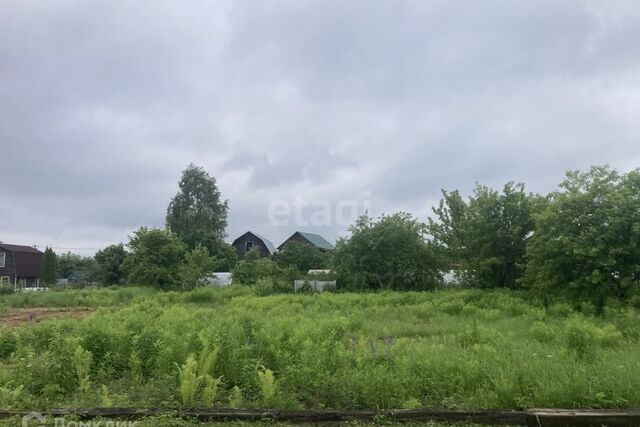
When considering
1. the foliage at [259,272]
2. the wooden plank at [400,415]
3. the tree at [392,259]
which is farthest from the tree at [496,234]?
the wooden plank at [400,415]

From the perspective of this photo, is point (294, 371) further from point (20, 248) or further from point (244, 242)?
point (20, 248)

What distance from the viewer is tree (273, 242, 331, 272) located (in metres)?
36.7

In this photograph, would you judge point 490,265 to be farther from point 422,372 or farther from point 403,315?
point 422,372

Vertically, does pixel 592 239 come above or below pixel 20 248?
below

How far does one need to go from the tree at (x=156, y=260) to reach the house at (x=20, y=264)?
18.3 meters

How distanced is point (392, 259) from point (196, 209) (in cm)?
2396

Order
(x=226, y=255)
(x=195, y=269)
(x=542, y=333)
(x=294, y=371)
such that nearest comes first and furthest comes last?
1. (x=294, y=371)
2. (x=542, y=333)
3. (x=195, y=269)
4. (x=226, y=255)

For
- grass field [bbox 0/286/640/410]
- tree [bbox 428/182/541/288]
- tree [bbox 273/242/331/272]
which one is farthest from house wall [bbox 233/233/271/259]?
grass field [bbox 0/286/640/410]

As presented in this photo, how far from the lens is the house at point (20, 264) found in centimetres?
4347

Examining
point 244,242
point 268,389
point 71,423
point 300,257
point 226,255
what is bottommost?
point 71,423

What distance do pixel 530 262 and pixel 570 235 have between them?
1940 mm

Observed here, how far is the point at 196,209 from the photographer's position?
141 ft

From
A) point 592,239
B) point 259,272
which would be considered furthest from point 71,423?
point 259,272

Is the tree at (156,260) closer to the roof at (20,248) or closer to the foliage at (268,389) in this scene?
the roof at (20,248)
